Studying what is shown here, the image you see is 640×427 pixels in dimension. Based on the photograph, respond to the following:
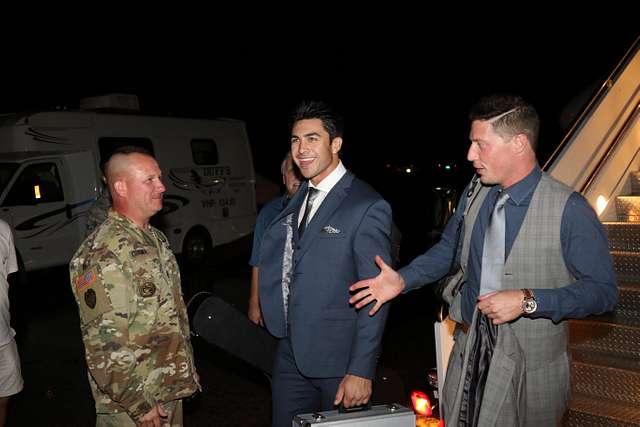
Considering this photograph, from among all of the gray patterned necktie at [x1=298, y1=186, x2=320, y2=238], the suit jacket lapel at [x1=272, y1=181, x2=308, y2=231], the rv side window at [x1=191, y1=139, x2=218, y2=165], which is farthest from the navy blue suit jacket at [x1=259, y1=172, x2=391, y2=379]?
the rv side window at [x1=191, y1=139, x2=218, y2=165]

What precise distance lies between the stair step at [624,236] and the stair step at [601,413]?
1495mm

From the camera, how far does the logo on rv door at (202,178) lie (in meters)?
13.6

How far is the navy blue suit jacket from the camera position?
10.0 ft

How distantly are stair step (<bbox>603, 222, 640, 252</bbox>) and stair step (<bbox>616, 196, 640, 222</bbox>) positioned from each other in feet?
1.72

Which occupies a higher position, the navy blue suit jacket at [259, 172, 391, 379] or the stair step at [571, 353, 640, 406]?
the navy blue suit jacket at [259, 172, 391, 379]

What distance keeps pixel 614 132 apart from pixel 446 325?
3242 mm

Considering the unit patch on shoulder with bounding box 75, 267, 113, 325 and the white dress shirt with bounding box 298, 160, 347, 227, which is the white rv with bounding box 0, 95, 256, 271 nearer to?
the white dress shirt with bounding box 298, 160, 347, 227

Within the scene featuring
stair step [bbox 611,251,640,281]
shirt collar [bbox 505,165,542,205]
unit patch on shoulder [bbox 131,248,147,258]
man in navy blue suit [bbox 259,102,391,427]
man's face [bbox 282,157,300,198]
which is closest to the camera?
shirt collar [bbox 505,165,542,205]

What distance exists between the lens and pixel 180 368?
3076mm

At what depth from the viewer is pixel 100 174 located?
11.8 meters

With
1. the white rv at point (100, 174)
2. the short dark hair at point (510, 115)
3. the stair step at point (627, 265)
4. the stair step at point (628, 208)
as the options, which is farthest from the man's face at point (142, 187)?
the white rv at point (100, 174)

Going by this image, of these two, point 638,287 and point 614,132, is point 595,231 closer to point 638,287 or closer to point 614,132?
point 638,287

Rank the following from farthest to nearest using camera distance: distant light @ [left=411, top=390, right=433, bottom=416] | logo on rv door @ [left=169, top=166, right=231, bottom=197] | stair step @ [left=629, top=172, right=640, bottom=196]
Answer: logo on rv door @ [left=169, top=166, right=231, bottom=197] → stair step @ [left=629, top=172, right=640, bottom=196] → distant light @ [left=411, top=390, right=433, bottom=416]

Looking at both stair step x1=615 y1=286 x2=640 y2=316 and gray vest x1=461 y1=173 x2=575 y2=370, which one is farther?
stair step x1=615 y1=286 x2=640 y2=316
